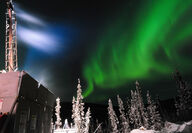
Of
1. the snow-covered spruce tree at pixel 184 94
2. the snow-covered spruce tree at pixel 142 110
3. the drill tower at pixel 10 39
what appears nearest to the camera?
the drill tower at pixel 10 39

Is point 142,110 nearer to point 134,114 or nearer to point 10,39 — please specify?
point 134,114

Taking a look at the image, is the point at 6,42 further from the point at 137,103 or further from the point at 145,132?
the point at 137,103

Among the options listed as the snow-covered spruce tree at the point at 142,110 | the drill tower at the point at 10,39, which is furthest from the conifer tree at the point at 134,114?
the drill tower at the point at 10,39

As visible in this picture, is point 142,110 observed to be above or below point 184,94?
below

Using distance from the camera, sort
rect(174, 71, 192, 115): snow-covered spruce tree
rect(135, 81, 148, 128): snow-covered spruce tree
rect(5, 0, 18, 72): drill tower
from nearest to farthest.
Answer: rect(5, 0, 18, 72): drill tower
rect(135, 81, 148, 128): snow-covered spruce tree
rect(174, 71, 192, 115): snow-covered spruce tree

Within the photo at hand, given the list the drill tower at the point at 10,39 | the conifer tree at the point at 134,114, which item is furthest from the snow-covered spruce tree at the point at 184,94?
the drill tower at the point at 10,39

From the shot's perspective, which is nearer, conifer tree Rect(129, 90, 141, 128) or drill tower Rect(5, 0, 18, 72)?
drill tower Rect(5, 0, 18, 72)

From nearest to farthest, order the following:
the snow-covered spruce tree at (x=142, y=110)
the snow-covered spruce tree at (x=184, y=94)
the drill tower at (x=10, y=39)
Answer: the drill tower at (x=10, y=39) < the snow-covered spruce tree at (x=142, y=110) < the snow-covered spruce tree at (x=184, y=94)

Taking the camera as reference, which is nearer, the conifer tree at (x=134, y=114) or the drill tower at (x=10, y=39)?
the drill tower at (x=10, y=39)

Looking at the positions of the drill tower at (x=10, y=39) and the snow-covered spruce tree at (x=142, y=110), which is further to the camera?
the snow-covered spruce tree at (x=142, y=110)

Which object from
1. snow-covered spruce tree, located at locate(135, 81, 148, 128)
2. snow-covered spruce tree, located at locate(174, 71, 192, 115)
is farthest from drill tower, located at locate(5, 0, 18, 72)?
snow-covered spruce tree, located at locate(174, 71, 192, 115)

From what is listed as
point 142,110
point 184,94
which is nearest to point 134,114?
point 142,110

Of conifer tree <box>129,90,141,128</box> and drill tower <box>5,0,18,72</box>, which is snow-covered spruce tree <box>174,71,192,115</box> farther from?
drill tower <box>5,0,18,72</box>

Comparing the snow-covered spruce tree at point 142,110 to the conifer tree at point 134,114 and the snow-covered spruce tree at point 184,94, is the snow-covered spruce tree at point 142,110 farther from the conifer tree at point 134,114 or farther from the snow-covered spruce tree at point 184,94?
the snow-covered spruce tree at point 184,94
